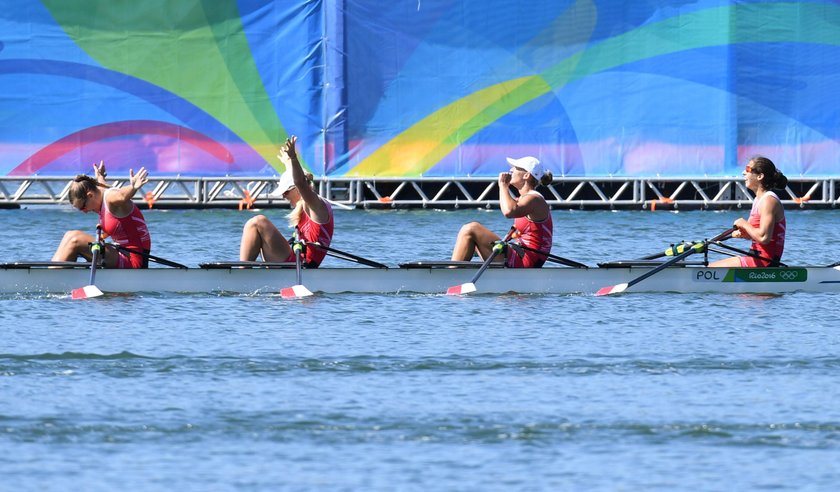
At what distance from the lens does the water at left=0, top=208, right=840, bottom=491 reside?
9508mm

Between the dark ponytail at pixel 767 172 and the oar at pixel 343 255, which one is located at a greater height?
the dark ponytail at pixel 767 172

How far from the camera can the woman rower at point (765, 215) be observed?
16.4 meters

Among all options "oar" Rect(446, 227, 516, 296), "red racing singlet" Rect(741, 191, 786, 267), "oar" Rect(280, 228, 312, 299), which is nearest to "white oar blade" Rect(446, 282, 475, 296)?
"oar" Rect(446, 227, 516, 296)

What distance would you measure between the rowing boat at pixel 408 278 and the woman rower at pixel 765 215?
23 cm

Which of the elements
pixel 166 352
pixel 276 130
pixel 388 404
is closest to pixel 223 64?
pixel 276 130

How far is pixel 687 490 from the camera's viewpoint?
9.08 metres

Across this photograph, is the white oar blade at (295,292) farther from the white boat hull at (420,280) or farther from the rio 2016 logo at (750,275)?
the rio 2016 logo at (750,275)

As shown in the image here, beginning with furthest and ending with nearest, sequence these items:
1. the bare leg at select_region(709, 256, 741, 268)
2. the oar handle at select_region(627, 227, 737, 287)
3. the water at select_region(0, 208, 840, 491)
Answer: the bare leg at select_region(709, 256, 741, 268) → the oar handle at select_region(627, 227, 737, 287) → the water at select_region(0, 208, 840, 491)

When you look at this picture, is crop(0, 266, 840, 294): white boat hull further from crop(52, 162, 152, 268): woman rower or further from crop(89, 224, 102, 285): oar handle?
crop(52, 162, 152, 268): woman rower

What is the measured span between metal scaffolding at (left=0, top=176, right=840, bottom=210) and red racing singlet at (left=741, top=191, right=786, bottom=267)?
43.9 ft

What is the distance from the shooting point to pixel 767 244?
16719mm

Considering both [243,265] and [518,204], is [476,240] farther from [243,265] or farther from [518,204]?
[243,265]

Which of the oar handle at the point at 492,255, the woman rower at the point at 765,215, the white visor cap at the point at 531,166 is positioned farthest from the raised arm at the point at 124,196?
the woman rower at the point at 765,215

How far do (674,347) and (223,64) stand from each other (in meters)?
18.4
